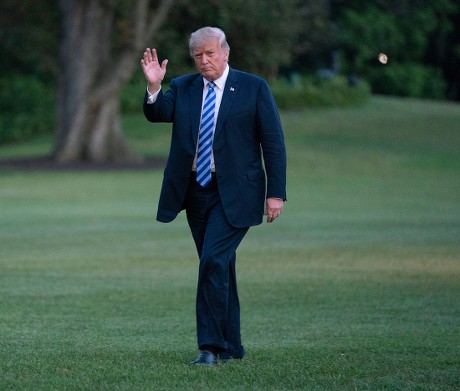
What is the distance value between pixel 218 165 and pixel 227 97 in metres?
0.43

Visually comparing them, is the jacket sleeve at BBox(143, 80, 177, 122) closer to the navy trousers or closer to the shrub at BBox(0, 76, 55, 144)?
the navy trousers

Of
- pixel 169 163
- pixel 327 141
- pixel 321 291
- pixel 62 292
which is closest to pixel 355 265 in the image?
pixel 321 291

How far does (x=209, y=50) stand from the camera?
Answer: 7117 mm

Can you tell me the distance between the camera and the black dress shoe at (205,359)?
23.4 feet

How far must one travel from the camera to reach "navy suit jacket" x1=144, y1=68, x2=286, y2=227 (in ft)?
23.6

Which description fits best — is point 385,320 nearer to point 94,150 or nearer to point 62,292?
point 62,292

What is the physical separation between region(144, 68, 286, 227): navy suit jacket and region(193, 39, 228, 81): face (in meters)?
0.11

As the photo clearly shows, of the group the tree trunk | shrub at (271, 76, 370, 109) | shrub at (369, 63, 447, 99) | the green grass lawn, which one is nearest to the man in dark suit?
the green grass lawn

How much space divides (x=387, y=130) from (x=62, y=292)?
3378cm

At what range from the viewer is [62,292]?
11.4m

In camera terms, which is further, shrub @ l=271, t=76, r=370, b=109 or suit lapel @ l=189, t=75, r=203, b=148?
shrub @ l=271, t=76, r=370, b=109

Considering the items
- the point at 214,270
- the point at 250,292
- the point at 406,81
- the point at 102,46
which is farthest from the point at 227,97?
the point at 406,81

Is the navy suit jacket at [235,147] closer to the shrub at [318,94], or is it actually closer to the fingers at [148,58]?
the fingers at [148,58]

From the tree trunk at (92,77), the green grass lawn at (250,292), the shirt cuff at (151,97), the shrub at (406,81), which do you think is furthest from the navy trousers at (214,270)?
the shrub at (406,81)
